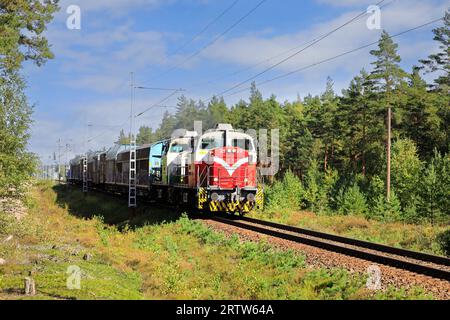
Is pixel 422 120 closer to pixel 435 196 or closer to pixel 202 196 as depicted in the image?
pixel 435 196

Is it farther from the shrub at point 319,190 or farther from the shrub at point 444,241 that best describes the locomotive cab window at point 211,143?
the shrub at point 319,190

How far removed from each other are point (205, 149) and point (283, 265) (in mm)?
10053

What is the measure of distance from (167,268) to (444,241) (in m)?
10.1

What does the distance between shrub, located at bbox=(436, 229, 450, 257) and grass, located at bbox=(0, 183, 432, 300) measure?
608cm

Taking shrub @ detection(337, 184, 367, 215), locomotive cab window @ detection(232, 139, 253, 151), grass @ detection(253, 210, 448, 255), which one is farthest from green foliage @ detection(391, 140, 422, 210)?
locomotive cab window @ detection(232, 139, 253, 151)

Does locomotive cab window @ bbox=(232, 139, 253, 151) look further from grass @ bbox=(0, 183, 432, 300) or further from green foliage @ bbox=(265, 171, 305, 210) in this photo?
green foliage @ bbox=(265, 171, 305, 210)

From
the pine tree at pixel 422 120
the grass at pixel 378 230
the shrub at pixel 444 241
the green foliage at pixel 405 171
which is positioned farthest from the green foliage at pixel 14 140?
the pine tree at pixel 422 120

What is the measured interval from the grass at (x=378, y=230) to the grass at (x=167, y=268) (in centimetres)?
535

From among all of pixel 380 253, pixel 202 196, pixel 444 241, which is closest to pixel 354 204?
pixel 202 196

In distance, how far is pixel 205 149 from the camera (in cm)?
2125

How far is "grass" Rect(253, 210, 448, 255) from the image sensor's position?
16.5 meters

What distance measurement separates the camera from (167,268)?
1277 cm

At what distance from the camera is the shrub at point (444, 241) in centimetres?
1568
